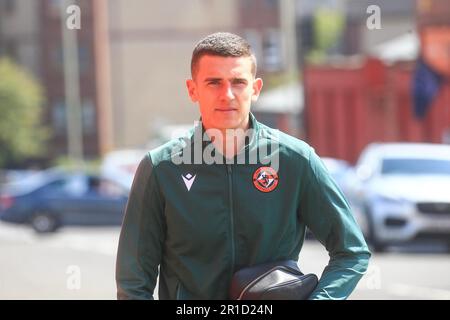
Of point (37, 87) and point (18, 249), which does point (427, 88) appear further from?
point (37, 87)

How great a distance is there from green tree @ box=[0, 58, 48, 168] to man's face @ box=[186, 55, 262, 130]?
56.7 meters

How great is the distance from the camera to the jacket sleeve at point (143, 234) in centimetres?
371

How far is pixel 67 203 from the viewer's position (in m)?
29.2

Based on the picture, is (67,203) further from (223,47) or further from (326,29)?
(326,29)

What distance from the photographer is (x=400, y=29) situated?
6475 cm

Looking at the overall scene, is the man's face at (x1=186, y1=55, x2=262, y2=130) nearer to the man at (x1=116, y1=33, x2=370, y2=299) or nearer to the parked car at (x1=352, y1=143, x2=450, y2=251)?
the man at (x1=116, y1=33, x2=370, y2=299)

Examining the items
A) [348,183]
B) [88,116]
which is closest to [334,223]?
[348,183]

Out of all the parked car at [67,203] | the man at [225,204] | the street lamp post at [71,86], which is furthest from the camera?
the street lamp post at [71,86]

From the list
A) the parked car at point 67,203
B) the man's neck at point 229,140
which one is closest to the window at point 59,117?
the parked car at point 67,203

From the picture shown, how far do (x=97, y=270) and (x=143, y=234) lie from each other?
13.6m

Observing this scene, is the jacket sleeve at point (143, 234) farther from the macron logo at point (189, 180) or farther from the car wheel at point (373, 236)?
the car wheel at point (373, 236)

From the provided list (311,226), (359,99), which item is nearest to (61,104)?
(359,99)

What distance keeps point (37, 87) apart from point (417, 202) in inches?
1784

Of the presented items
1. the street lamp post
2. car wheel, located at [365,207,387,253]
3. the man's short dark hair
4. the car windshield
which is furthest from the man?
the street lamp post
